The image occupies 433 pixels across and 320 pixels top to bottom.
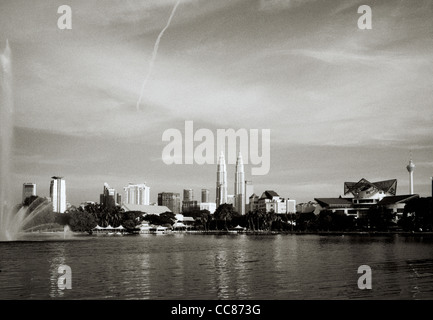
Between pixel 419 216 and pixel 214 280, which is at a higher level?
pixel 419 216

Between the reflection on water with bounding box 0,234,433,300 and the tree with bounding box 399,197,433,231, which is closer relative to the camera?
the reflection on water with bounding box 0,234,433,300

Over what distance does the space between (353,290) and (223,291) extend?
1106 cm

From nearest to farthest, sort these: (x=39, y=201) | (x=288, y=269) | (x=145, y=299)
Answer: (x=145, y=299)
(x=288, y=269)
(x=39, y=201)

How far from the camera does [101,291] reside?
4200 cm

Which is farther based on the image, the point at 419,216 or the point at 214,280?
the point at 419,216

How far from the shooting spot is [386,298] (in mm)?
39469

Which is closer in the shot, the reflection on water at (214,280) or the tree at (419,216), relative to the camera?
the reflection on water at (214,280)
